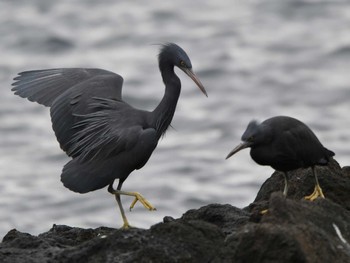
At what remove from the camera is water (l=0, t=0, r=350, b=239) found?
19578 millimetres

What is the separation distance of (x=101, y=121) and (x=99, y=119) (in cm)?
4

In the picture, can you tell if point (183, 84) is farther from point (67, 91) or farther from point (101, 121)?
point (101, 121)

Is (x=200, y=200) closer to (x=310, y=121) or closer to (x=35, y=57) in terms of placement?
(x=310, y=121)

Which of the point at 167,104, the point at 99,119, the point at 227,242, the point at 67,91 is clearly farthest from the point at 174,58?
the point at 227,242

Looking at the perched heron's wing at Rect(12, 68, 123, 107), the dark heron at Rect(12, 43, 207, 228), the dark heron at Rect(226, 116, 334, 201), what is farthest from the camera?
the perched heron's wing at Rect(12, 68, 123, 107)

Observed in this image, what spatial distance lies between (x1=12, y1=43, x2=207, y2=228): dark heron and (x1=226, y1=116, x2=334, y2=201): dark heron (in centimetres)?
107

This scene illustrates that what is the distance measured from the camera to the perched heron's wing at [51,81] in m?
10.5

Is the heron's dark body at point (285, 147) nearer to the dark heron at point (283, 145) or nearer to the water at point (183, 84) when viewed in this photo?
the dark heron at point (283, 145)

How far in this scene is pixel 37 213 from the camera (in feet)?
62.3

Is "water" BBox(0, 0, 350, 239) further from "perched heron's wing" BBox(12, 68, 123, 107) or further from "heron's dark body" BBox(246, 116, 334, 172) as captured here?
"heron's dark body" BBox(246, 116, 334, 172)

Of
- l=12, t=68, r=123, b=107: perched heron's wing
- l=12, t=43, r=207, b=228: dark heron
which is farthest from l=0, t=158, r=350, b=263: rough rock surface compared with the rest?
l=12, t=68, r=123, b=107: perched heron's wing

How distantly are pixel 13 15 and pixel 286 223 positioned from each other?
934 inches

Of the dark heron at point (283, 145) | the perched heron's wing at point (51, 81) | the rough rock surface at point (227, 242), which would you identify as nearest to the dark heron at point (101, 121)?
the perched heron's wing at point (51, 81)

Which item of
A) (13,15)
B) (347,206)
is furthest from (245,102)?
(347,206)
